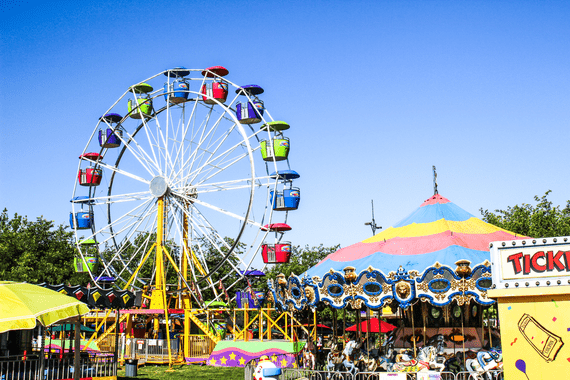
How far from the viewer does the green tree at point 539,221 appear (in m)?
31.6

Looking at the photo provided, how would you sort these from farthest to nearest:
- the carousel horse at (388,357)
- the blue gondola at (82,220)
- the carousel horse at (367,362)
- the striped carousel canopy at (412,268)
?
the blue gondola at (82,220), the carousel horse at (367,362), the carousel horse at (388,357), the striped carousel canopy at (412,268)

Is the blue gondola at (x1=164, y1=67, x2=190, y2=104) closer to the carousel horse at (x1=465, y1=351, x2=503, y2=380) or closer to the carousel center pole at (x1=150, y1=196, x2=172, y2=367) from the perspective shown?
the carousel center pole at (x1=150, y1=196, x2=172, y2=367)

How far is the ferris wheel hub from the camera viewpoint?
25.7 metres

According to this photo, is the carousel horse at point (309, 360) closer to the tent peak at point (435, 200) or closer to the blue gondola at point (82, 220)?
the tent peak at point (435, 200)

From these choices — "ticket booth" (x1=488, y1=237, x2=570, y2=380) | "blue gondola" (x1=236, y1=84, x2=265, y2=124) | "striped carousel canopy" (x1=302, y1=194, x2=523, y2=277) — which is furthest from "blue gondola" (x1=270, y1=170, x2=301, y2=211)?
"ticket booth" (x1=488, y1=237, x2=570, y2=380)

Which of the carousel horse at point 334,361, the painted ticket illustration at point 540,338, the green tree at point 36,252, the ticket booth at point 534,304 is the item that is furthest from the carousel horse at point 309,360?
the green tree at point 36,252

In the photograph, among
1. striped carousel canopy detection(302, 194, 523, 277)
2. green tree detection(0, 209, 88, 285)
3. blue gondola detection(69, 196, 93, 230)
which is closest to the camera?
striped carousel canopy detection(302, 194, 523, 277)

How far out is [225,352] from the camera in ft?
72.0

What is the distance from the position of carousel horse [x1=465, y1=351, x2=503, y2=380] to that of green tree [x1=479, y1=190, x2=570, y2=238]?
1924cm

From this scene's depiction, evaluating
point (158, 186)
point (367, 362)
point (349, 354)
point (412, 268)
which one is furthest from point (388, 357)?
point (158, 186)

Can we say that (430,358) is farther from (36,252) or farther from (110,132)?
(36,252)

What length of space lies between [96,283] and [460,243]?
1803 centimetres

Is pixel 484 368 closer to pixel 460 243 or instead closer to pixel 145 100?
pixel 460 243

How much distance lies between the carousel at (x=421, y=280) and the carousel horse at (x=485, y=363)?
2.68ft
